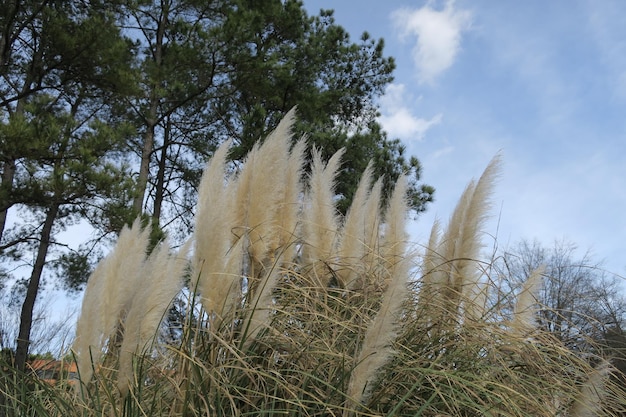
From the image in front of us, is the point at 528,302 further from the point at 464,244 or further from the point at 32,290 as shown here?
the point at 32,290

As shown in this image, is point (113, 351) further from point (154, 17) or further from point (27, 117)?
point (154, 17)

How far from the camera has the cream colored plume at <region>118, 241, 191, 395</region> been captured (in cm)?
140

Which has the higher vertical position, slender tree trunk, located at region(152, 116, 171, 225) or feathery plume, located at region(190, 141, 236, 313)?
slender tree trunk, located at region(152, 116, 171, 225)

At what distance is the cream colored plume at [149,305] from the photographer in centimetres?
140

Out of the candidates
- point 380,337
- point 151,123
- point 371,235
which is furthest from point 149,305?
point 151,123

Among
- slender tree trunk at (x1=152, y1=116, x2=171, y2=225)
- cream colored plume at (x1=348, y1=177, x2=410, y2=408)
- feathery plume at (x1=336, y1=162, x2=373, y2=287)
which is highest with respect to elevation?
slender tree trunk at (x1=152, y1=116, x2=171, y2=225)

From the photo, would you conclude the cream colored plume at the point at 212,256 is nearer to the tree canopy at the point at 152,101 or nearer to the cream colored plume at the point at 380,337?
the cream colored plume at the point at 380,337

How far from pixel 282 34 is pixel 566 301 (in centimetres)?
1054

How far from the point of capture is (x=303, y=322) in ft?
6.16

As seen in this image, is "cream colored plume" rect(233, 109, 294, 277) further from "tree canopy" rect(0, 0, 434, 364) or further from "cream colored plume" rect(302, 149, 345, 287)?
"tree canopy" rect(0, 0, 434, 364)

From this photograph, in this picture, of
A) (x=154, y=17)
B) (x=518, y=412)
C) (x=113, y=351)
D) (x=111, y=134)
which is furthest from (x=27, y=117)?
(x=518, y=412)

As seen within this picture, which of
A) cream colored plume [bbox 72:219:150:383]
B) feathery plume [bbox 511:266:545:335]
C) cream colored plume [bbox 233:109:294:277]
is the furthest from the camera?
feathery plume [bbox 511:266:545:335]

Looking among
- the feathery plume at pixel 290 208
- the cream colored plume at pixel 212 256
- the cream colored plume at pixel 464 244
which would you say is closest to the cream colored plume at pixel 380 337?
the cream colored plume at pixel 212 256

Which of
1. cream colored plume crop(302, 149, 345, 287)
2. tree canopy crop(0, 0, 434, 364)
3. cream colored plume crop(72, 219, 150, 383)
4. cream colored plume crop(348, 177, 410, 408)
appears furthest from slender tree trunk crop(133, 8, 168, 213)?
cream colored plume crop(348, 177, 410, 408)
